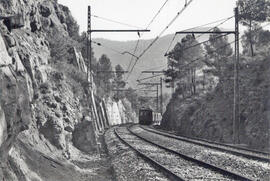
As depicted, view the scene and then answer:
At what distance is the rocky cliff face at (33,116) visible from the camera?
10.3 metres

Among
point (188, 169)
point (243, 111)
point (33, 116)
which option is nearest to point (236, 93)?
point (243, 111)

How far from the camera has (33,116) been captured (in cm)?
1725

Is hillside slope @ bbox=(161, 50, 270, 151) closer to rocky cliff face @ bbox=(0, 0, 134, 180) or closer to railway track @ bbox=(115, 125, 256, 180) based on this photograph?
railway track @ bbox=(115, 125, 256, 180)

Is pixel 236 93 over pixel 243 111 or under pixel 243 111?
over

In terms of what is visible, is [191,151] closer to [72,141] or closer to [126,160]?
[126,160]

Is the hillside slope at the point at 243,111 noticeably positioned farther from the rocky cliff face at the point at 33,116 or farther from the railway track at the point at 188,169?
the rocky cliff face at the point at 33,116

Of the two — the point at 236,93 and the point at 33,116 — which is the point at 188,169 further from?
the point at 236,93

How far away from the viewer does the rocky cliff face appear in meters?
10.3

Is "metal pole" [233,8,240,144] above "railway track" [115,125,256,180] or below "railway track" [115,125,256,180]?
above

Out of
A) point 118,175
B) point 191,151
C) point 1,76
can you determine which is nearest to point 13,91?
point 1,76

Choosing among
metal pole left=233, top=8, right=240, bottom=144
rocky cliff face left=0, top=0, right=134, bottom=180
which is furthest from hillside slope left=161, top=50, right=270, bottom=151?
rocky cliff face left=0, top=0, right=134, bottom=180

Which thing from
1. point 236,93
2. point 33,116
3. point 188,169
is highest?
point 236,93

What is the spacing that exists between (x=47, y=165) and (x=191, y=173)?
17.6ft

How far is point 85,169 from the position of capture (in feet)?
57.9
